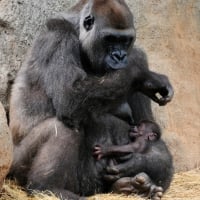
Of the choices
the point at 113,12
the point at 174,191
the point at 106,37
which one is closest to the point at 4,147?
the point at 106,37

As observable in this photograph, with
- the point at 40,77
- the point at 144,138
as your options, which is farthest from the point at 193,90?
the point at 40,77

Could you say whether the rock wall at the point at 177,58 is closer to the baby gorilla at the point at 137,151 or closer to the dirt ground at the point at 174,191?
the dirt ground at the point at 174,191

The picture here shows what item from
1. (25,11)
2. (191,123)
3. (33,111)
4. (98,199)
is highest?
(25,11)

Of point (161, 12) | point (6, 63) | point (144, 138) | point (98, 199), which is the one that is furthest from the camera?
Answer: point (161, 12)

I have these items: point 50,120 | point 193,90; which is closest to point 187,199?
point 50,120

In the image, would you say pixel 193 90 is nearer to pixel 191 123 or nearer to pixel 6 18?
pixel 191 123

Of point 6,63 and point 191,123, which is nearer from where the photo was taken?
point 6,63

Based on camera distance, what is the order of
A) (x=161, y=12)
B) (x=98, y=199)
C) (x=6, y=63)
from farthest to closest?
(x=161, y=12) < (x=6, y=63) < (x=98, y=199)

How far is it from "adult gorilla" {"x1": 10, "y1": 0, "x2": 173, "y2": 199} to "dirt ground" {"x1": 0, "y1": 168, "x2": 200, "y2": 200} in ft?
0.35

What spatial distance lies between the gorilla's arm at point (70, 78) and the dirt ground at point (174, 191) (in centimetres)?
60

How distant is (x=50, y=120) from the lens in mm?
5426

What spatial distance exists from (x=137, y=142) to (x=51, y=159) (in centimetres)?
75

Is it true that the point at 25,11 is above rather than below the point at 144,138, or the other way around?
above

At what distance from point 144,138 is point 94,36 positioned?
867 millimetres
